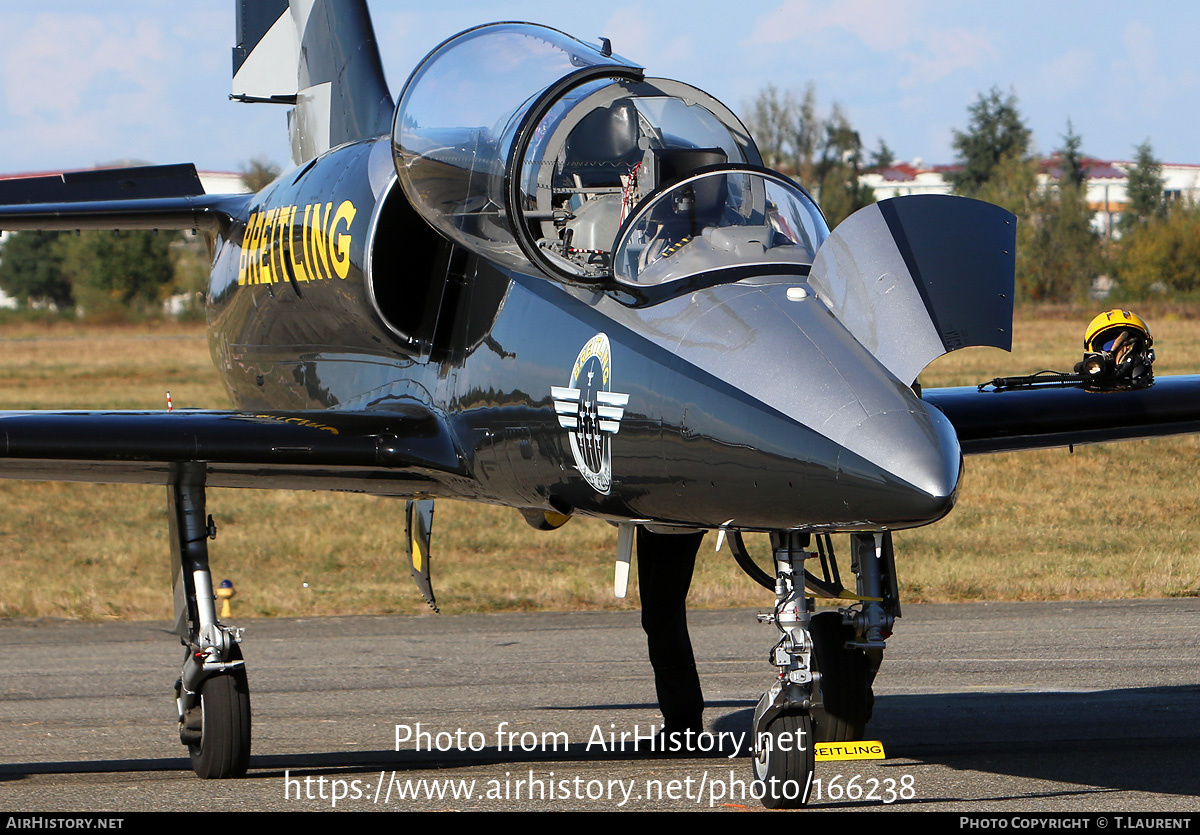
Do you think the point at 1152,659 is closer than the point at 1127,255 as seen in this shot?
Yes

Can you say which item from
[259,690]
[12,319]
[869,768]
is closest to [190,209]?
[259,690]

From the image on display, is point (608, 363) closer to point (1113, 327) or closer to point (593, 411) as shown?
point (593, 411)

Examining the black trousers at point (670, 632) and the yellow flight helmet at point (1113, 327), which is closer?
the yellow flight helmet at point (1113, 327)

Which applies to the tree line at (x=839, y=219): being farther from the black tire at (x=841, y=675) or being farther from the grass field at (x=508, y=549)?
the black tire at (x=841, y=675)

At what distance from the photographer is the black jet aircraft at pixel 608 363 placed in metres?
5.71

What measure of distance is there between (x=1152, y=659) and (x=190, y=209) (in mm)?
8752

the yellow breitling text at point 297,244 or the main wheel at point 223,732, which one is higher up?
the yellow breitling text at point 297,244

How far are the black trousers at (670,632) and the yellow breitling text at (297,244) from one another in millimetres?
2628

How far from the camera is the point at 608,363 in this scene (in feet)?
21.3

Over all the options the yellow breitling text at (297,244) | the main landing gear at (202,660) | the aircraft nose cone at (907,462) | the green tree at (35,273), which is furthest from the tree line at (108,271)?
the aircraft nose cone at (907,462)

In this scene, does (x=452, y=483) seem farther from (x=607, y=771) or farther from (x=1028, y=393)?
(x=1028, y=393)

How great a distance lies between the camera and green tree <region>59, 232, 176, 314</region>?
70.1 m
